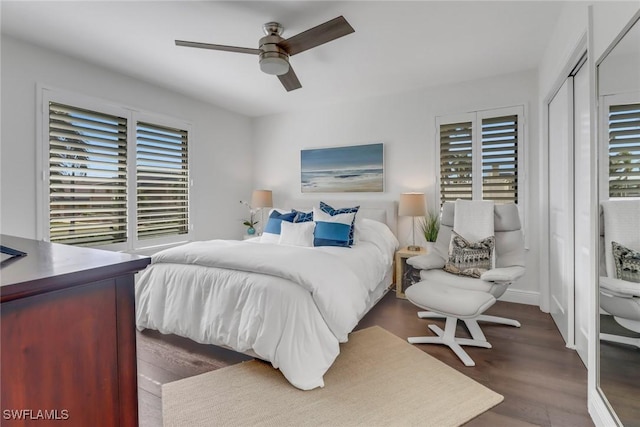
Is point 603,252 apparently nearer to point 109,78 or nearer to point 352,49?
point 352,49

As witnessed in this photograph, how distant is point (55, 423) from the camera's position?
0.70 m

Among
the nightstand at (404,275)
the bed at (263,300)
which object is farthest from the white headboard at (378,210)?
the bed at (263,300)

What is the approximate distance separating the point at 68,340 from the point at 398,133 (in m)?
4.01

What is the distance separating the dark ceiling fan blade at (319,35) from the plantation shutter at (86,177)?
2237 millimetres

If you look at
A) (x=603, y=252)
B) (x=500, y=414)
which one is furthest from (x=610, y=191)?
(x=500, y=414)

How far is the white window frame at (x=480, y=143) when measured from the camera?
3.44m

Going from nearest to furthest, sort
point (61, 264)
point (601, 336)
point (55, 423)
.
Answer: point (55, 423) → point (61, 264) → point (601, 336)

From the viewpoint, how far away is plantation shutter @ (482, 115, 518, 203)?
3486 mm

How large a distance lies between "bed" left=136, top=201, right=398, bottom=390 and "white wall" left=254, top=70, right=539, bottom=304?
5.82ft

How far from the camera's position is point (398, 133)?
414 centimetres

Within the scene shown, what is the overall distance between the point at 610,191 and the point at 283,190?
4.11 m

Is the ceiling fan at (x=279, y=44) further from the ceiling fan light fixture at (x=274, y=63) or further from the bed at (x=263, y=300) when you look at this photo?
the bed at (x=263, y=300)

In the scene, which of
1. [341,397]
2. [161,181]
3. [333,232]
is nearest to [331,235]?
[333,232]

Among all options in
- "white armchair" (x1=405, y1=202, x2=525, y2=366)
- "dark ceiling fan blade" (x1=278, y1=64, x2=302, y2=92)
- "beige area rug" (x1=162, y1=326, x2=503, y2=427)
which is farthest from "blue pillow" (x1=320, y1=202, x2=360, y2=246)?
"dark ceiling fan blade" (x1=278, y1=64, x2=302, y2=92)
